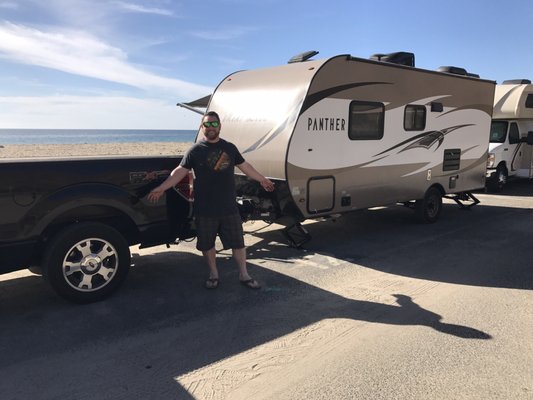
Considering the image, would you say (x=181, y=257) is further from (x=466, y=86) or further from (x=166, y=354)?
(x=466, y=86)

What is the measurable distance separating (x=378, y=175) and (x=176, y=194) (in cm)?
383

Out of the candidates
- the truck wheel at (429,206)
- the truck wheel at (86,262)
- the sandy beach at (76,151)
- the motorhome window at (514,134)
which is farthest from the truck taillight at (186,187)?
the sandy beach at (76,151)

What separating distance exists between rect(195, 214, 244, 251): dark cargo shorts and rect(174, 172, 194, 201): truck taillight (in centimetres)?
36

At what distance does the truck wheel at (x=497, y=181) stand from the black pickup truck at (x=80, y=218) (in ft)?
38.7

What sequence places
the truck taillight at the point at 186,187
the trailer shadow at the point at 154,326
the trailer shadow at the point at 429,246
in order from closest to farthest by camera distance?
the trailer shadow at the point at 154,326, the truck taillight at the point at 186,187, the trailer shadow at the point at 429,246

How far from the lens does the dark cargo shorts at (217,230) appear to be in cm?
498

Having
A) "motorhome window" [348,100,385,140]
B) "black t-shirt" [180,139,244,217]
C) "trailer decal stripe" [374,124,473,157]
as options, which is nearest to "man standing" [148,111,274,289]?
"black t-shirt" [180,139,244,217]

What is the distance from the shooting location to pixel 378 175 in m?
7.62

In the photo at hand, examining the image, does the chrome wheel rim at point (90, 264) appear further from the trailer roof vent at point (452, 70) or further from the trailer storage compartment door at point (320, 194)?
the trailer roof vent at point (452, 70)

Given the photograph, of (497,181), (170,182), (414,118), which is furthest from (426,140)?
(497,181)

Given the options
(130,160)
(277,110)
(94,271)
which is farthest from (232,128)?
(94,271)

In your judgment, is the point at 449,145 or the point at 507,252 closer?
the point at 507,252

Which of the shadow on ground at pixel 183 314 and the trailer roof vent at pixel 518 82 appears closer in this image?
the shadow on ground at pixel 183 314

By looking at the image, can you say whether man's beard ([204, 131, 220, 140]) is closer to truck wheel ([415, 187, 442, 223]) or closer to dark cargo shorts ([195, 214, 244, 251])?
dark cargo shorts ([195, 214, 244, 251])
